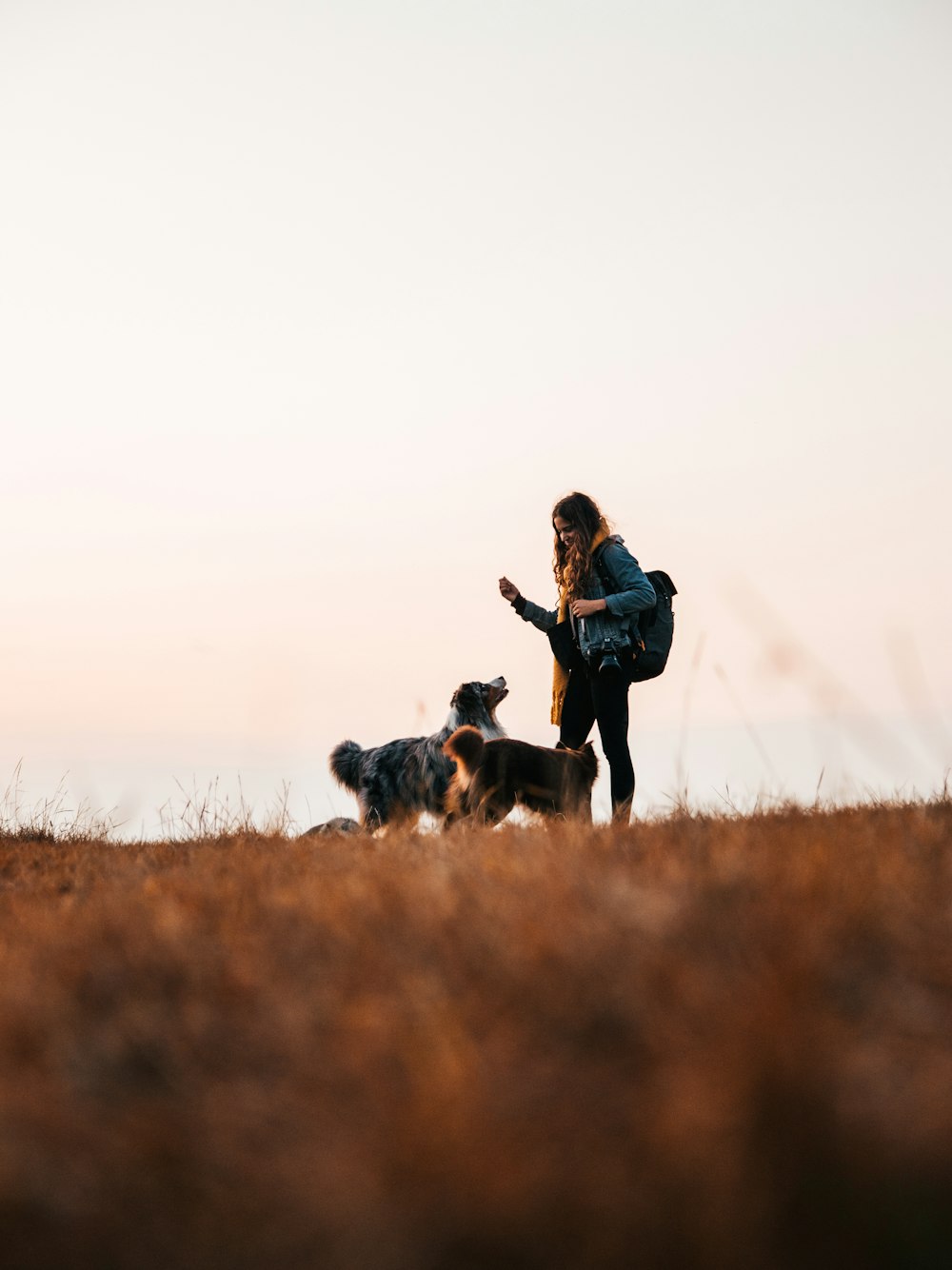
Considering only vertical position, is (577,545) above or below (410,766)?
above

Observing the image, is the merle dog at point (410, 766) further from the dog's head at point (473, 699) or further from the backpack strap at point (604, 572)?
the backpack strap at point (604, 572)

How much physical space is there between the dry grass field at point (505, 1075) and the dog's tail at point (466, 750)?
4517 mm

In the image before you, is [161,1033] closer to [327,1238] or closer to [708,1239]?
[327,1238]

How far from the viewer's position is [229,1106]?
2.03 meters

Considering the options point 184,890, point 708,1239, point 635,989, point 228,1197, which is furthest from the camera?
point 184,890

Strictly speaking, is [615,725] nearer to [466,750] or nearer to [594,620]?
[594,620]

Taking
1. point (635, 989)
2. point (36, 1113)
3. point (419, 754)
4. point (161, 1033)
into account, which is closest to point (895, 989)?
point (635, 989)

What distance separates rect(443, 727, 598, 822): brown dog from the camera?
802 cm

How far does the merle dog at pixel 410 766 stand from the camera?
9.92m

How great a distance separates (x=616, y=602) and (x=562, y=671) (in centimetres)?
87

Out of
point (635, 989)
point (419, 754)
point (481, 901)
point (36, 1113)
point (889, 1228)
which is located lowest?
point (889, 1228)

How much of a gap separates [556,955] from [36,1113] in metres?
1.10

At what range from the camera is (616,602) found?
7527mm

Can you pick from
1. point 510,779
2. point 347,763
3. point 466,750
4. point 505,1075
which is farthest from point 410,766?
point 505,1075
